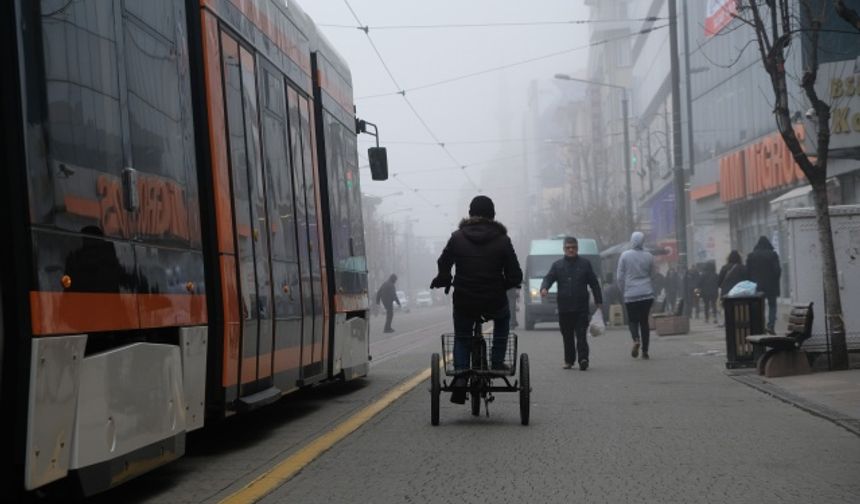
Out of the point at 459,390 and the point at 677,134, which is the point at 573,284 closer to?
the point at 459,390

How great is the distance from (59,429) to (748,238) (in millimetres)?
38423

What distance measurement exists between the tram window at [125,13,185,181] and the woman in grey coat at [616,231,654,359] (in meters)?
11.7

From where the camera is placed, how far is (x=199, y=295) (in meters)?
7.86

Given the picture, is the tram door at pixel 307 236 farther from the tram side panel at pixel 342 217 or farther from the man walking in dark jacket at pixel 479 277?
the man walking in dark jacket at pixel 479 277

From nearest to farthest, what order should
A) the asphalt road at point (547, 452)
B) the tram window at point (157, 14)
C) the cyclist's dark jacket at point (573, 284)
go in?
the tram window at point (157, 14), the asphalt road at point (547, 452), the cyclist's dark jacket at point (573, 284)

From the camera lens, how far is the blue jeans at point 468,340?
10.6 m

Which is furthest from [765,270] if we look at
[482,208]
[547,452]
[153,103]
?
[153,103]

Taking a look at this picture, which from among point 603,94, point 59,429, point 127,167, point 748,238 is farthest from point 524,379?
point 603,94

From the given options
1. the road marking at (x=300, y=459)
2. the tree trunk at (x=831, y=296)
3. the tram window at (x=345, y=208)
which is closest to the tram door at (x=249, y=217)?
the road marking at (x=300, y=459)

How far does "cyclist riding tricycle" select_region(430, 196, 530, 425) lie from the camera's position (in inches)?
416

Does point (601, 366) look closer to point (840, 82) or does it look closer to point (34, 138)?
point (840, 82)

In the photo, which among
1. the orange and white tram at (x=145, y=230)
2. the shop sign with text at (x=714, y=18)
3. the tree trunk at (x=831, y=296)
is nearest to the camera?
the orange and white tram at (x=145, y=230)

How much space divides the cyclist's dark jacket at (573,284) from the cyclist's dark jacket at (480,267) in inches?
244

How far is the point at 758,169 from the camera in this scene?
36.5m
